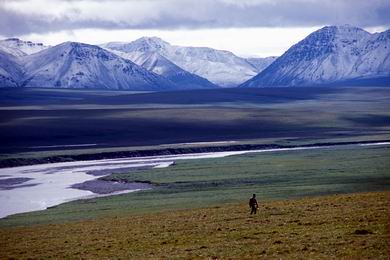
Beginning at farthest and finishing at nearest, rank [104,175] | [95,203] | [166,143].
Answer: [166,143] < [104,175] < [95,203]

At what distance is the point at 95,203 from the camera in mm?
60812

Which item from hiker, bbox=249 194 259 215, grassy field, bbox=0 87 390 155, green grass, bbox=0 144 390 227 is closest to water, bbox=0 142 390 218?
green grass, bbox=0 144 390 227

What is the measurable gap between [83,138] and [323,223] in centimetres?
11971

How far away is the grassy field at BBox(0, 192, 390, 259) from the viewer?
83.6 feet

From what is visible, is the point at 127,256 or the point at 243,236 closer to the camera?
the point at 127,256

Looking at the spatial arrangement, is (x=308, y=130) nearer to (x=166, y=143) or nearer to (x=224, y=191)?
(x=166, y=143)

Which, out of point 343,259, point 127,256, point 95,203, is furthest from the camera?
point 95,203

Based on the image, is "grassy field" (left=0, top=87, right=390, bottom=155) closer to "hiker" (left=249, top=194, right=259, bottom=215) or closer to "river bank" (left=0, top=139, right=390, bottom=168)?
"river bank" (left=0, top=139, right=390, bottom=168)

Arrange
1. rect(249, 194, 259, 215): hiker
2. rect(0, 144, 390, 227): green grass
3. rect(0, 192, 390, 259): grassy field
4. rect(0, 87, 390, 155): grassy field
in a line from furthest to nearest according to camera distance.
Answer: rect(0, 87, 390, 155): grassy field
rect(0, 144, 390, 227): green grass
rect(249, 194, 259, 215): hiker
rect(0, 192, 390, 259): grassy field

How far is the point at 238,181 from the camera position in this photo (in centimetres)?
7294

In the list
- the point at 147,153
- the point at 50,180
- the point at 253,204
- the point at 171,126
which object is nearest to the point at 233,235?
the point at 253,204

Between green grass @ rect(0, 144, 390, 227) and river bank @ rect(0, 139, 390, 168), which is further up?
river bank @ rect(0, 139, 390, 168)

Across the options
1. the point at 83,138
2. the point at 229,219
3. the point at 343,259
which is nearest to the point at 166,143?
the point at 83,138

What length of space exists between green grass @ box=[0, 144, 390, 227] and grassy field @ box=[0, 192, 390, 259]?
1278cm
